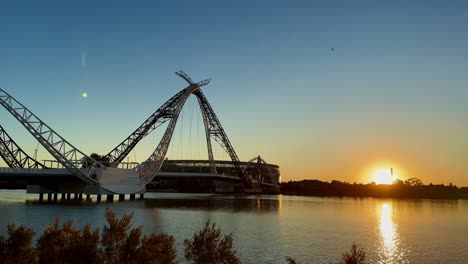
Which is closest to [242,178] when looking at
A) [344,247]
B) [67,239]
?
[344,247]

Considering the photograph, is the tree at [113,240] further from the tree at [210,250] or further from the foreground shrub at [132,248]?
the tree at [210,250]

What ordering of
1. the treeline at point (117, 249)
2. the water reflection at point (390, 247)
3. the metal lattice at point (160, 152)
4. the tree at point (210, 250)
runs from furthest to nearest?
the metal lattice at point (160, 152), the water reflection at point (390, 247), the treeline at point (117, 249), the tree at point (210, 250)

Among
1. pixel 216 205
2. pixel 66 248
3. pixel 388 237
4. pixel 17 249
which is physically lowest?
pixel 388 237

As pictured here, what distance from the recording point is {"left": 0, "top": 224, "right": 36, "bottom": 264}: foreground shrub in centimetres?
1596

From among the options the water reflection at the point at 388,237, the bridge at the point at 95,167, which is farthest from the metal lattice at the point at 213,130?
the water reflection at the point at 388,237

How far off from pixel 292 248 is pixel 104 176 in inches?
2907

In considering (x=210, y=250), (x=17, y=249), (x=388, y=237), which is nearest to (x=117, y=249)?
(x=210, y=250)

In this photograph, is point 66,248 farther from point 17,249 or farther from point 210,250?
point 210,250

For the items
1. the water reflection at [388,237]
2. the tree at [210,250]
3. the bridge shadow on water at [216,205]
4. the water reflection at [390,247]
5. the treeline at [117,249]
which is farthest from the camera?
the bridge shadow on water at [216,205]

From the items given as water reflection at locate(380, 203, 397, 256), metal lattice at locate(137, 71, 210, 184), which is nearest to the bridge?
metal lattice at locate(137, 71, 210, 184)

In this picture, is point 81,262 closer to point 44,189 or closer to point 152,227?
point 152,227

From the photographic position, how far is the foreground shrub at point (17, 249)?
52.4ft

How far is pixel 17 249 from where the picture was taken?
1684 cm

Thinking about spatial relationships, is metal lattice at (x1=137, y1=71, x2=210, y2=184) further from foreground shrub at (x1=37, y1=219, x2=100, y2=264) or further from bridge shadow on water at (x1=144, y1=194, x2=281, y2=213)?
foreground shrub at (x1=37, y1=219, x2=100, y2=264)
